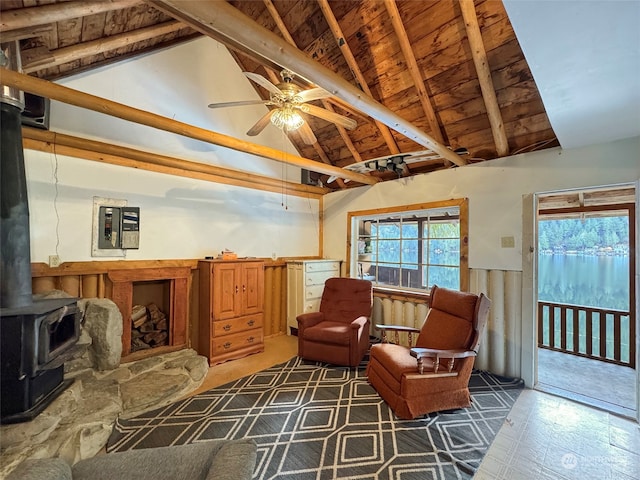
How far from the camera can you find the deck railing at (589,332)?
3551 millimetres

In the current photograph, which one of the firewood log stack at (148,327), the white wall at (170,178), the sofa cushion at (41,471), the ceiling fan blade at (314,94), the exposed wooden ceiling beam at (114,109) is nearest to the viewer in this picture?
the sofa cushion at (41,471)

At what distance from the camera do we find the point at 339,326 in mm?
3559

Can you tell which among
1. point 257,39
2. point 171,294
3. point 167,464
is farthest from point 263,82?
point 171,294

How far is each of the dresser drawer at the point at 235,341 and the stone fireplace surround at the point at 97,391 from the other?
20 cm

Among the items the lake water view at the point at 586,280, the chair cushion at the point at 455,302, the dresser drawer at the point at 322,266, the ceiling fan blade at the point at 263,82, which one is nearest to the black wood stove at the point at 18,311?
the ceiling fan blade at the point at 263,82

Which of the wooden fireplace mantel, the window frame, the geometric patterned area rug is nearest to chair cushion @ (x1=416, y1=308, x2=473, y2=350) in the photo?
the geometric patterned area rug

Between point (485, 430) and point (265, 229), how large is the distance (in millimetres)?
3717

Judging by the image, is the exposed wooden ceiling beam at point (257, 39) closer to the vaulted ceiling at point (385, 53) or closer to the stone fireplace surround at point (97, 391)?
the vaulted ceiling at point (385, 53)

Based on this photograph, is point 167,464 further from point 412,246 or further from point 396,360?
point 412,246

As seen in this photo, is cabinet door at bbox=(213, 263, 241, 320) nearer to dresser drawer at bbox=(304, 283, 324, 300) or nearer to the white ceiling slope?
dresser drawer at bbox=(304, 283, 324, 300)

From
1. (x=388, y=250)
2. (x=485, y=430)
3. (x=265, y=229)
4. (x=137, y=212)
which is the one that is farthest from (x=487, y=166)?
(x=137, y=212)

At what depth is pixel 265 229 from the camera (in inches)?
182

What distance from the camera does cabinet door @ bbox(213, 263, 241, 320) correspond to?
354 centimetres

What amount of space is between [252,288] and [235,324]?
1.72 feet
